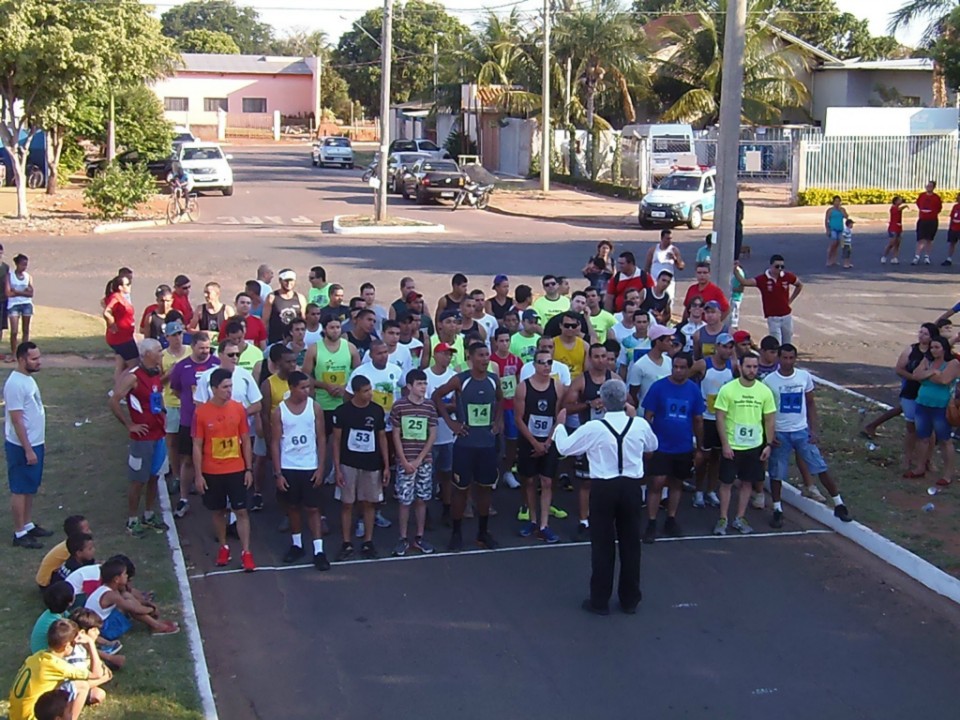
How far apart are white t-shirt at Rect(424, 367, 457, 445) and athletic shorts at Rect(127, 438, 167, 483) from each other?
2.35 metres

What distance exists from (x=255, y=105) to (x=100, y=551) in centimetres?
9689

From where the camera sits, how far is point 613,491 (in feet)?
28.2

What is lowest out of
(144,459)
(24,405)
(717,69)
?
(144,459)

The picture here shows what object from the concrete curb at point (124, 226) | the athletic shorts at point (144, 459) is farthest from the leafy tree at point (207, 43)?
the athletic shorts at point (144, 459)

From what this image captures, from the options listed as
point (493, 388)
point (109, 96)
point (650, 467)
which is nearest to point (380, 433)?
point (493, 388)

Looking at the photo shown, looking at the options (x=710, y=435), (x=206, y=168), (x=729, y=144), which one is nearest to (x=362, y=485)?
(x=710, y=435)

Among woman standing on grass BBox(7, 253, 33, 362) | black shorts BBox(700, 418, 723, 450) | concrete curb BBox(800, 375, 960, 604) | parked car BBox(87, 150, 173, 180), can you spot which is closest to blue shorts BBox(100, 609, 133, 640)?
black shorts BBox(700, 418, 723, 450)

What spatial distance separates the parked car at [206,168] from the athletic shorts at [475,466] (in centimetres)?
3535

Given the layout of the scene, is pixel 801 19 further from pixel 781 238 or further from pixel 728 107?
pixel 728 107

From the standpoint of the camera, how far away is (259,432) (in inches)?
425

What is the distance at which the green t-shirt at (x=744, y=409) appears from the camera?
10.2m

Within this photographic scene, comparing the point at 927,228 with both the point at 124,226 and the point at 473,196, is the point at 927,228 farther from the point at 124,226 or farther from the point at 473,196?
the point at 124,226

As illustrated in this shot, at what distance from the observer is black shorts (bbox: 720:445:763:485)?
10.4 meters

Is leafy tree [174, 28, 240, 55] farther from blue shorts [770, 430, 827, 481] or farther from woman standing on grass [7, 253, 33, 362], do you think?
blue shorts [770, 430, 827, 481]
